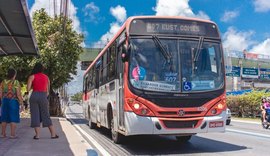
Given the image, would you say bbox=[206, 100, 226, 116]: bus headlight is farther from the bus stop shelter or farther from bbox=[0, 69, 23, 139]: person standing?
the bus stop shelter

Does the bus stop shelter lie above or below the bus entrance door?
above

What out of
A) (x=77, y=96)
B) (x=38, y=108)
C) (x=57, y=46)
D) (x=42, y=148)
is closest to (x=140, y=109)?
(x=42, y=148)

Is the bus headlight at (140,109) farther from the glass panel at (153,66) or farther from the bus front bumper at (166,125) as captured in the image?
the glass panel at (153,66)

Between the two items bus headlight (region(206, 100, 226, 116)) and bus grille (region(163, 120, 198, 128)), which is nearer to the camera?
bus grille (region(163, 120, 198, 128))

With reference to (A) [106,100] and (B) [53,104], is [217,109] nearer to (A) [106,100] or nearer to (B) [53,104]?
(A) [106,100]

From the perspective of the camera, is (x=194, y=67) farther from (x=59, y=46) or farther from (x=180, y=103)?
(x=59, y=46)

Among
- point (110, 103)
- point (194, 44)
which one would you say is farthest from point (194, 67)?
point (110, 103)

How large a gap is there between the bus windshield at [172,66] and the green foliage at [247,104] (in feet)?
73.3

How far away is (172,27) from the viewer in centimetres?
1009

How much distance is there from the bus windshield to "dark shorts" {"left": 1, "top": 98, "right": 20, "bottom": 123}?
3.41 m

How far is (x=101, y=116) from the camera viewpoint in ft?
46.3

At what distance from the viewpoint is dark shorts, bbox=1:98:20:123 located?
10.7m

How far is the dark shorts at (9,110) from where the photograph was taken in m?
10.7

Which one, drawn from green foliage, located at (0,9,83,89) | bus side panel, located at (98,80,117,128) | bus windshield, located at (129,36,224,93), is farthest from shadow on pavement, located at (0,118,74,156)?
green foliage, located at (0,9,83,89)
